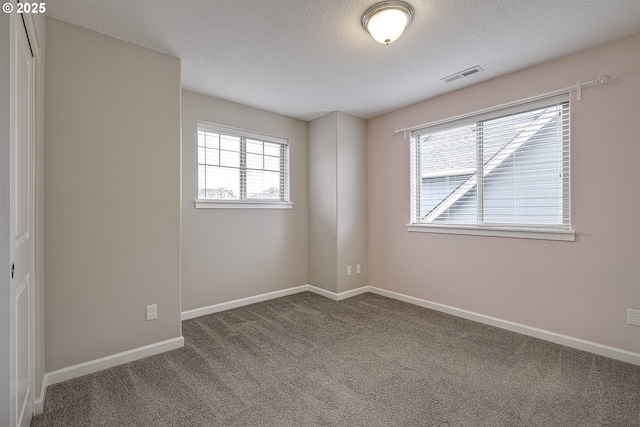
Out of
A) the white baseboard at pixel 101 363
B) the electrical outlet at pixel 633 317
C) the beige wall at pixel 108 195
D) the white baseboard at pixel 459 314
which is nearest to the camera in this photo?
the white baseboard at pixel 101 363

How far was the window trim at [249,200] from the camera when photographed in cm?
345

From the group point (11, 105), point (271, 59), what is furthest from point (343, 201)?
point (11, 105)

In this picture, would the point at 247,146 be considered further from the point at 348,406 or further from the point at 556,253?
the point at 556,253

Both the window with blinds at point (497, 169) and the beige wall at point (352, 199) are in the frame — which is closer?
the window with blinds at point (497, 169)

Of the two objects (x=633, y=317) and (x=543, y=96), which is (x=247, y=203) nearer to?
(x=543, y=96)

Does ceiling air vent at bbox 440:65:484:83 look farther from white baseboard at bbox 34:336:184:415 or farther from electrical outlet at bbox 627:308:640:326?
white baseboard at bbox 34:336:184:415

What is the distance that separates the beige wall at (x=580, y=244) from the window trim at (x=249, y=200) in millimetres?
1981

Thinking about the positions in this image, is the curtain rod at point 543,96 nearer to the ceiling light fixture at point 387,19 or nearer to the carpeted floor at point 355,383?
the ceiling light fixture at point 387,19

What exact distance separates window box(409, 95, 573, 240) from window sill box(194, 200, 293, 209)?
177cm

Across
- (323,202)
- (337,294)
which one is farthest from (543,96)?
(337,294)

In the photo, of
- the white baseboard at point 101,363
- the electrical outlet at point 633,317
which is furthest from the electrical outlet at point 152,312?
the electrical outlet at point 633,317

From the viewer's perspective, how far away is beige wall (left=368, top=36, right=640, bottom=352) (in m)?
2.31

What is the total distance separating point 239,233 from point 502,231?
2958mm

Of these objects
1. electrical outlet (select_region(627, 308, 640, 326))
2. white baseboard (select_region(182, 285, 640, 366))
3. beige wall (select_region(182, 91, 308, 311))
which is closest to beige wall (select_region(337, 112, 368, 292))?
white baseboard (select_region(182, 285, 640, 366))
